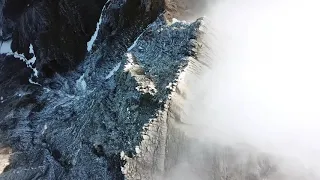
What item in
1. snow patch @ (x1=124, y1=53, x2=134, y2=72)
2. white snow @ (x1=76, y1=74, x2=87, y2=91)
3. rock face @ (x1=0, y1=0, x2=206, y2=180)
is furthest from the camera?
white snow @ (x1=76, y1=74, x2=87, y2=91)

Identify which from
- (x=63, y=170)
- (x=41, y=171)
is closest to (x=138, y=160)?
(x=63, y=170)

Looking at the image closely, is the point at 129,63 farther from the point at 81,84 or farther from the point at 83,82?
the point at 81,84

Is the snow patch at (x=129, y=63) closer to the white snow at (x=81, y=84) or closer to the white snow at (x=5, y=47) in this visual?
the white snow at (x=81, y=84)

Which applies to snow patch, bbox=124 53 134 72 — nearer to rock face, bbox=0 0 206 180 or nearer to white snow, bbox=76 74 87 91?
rock face, bbox=0 0 206 180

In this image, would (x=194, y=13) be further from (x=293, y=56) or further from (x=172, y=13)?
(x=293, y=56)

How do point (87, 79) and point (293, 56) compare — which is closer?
point (293, 56)

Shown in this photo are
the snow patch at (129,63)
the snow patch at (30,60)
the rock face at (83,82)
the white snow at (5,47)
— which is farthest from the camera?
the white snow at (5,47)

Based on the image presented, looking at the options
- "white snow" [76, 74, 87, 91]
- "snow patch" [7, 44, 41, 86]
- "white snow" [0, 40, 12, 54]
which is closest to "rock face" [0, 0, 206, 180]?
"white snow" [76, 74, 87, 91]

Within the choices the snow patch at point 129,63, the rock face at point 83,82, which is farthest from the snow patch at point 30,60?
the snow patch at point 129,63
